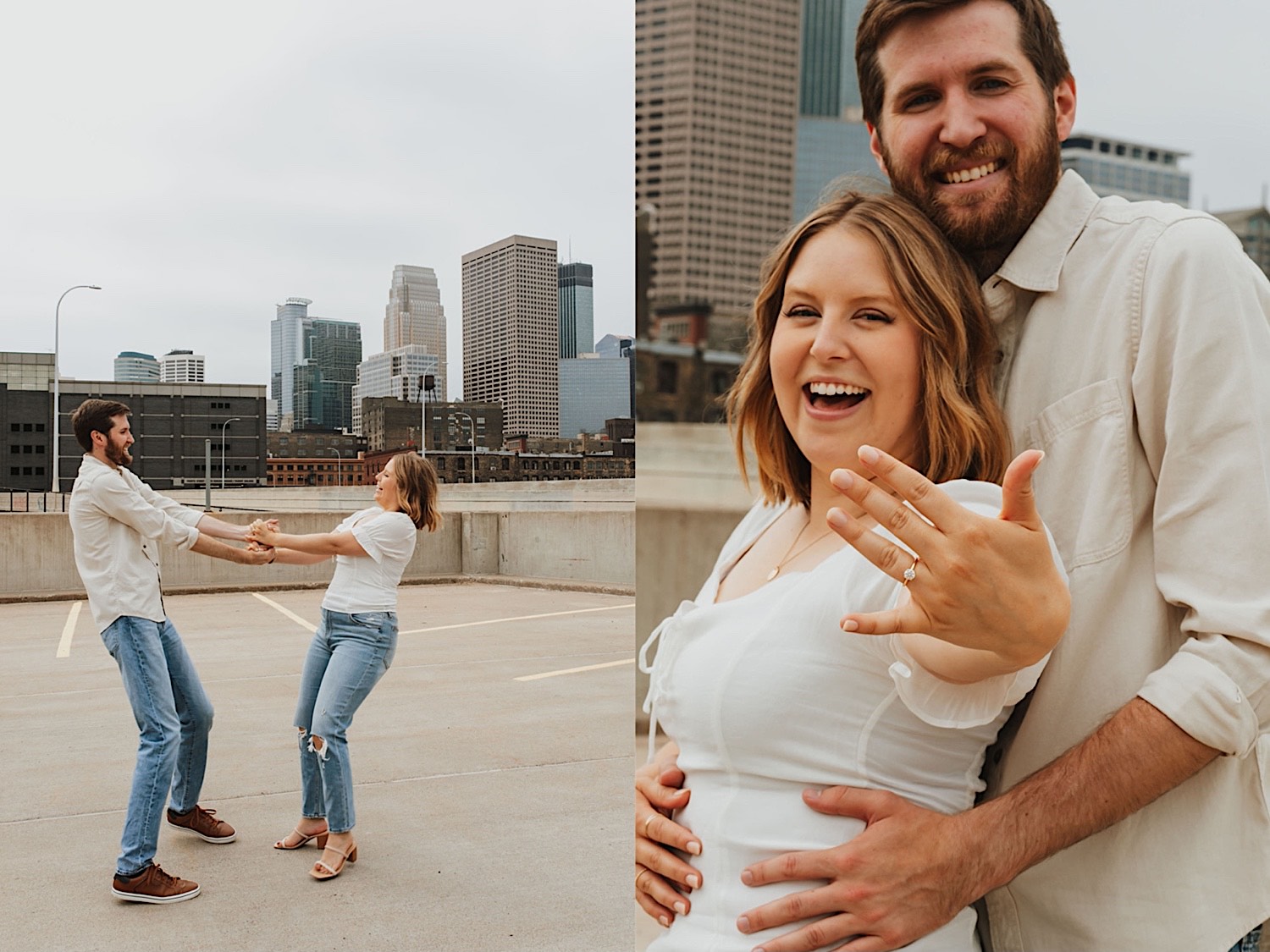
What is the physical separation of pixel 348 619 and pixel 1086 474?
2.54 meters

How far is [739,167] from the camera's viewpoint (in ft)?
3.13

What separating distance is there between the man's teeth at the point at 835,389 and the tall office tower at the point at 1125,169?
20cm

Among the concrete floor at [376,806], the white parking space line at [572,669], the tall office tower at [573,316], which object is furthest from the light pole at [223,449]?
the tall office tower at [573,316]

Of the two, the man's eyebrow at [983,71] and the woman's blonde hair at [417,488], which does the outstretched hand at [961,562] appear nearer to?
the man's eyebrow at [983,71]

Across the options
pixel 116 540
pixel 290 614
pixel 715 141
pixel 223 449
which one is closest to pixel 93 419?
pixel 116 540

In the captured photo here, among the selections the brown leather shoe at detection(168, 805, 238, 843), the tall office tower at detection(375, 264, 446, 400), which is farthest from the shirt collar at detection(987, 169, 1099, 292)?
the tall office tower at detection(375, 264, 446, 400)

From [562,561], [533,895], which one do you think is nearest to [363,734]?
[533,895]

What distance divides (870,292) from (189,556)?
466 inches

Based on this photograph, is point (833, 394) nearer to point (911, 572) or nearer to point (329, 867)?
point (911, 572)

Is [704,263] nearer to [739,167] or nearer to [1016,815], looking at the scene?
[739,167]

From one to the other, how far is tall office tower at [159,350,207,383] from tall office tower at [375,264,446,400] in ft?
8.85

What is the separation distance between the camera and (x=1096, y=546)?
2.37 feet

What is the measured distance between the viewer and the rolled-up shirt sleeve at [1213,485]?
68cm

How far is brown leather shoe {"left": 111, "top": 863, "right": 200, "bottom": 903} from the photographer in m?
3.17
